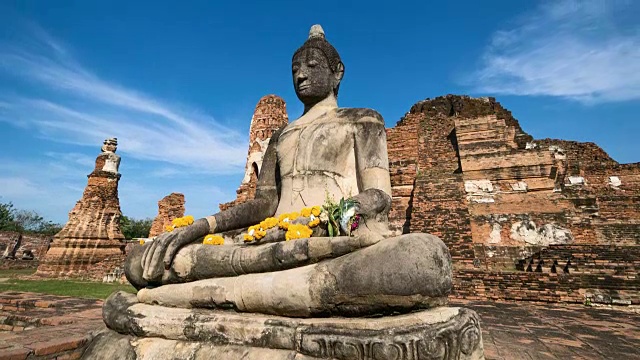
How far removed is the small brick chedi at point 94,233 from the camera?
13805 mm

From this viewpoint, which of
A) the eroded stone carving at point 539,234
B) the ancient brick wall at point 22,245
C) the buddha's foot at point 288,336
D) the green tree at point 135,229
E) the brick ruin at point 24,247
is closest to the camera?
the buddha's foot at point 288,336

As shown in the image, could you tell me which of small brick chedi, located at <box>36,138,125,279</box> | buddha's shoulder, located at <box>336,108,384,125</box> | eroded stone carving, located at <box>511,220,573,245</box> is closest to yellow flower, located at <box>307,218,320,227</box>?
buddha's shoulder, located at <box>336,108,384,125</box>

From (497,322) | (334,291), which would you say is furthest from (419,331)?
(497,322)

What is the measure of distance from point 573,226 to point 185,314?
10977 mm

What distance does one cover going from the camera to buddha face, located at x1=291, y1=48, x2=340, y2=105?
10.8 feet

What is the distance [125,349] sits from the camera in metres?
2.22

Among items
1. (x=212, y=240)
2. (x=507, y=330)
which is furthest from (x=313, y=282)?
(x=507, y=330)

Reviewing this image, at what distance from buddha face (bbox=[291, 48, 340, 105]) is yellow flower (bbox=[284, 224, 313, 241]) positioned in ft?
4.73

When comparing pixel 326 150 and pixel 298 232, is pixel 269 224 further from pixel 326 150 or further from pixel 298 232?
pixel 326 150

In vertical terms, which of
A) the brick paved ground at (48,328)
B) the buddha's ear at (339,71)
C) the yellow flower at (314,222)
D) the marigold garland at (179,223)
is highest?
the buddha's ear at (339,71)

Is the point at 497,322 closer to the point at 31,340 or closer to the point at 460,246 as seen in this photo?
the point at 460,246

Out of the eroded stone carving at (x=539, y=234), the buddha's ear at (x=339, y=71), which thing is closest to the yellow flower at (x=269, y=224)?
the buddha's ear at (x=339, y=71)

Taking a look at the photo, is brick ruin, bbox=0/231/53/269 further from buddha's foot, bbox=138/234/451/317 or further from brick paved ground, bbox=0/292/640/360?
buddha's foot, bbox=138/234/451/317

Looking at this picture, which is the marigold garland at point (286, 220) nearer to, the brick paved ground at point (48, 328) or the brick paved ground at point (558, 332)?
the brick paved ground at point (48, 328)
